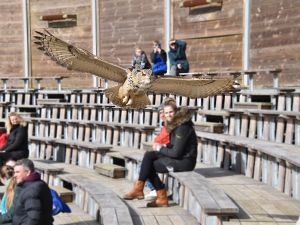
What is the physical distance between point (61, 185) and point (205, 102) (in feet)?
8.11

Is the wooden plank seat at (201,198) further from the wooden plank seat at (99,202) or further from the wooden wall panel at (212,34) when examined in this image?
the wooden wall panel at (212,34)

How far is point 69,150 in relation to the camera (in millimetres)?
8992

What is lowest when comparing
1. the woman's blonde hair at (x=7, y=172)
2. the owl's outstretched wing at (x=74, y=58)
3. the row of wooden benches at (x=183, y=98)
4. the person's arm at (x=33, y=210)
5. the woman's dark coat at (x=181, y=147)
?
the person's arm at (x=33, y=210)

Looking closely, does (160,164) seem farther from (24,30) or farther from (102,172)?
(24,30)

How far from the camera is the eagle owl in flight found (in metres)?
2.76

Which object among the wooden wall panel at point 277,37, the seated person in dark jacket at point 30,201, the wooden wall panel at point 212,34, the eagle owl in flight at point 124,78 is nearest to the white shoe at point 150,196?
the seated person in dark jacket at point 30,201

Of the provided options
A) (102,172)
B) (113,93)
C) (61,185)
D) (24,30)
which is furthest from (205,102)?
(24,30)

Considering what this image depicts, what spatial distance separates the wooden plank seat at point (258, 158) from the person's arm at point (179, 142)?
0.75m

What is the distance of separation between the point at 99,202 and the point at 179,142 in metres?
1.04

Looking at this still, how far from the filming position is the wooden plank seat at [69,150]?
26.5 feet

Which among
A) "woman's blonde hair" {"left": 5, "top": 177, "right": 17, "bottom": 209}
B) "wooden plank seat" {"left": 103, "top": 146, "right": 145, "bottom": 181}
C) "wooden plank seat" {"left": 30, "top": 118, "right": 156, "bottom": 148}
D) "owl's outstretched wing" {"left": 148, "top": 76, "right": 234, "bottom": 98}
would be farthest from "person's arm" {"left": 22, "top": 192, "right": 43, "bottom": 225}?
"wooden plank seat" {"left": 30, "top": 118, "right": 156, "bottom": 148}

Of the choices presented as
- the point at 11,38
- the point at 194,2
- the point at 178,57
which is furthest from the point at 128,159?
the point at 11,38

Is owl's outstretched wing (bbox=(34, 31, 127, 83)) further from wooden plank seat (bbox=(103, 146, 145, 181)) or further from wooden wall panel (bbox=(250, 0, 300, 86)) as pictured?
wooden wall panel (bbox=(250, 0, 300, 86))

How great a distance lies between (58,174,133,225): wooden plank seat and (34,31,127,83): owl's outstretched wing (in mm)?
1723
